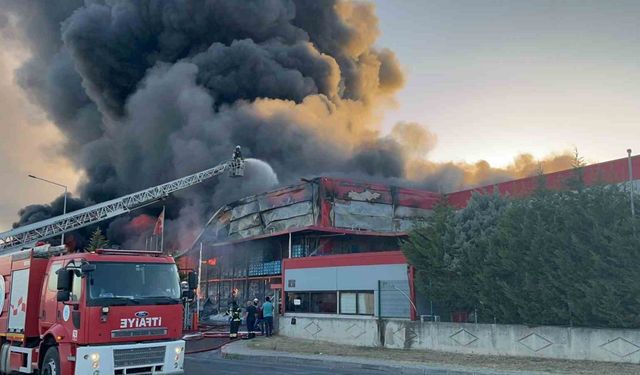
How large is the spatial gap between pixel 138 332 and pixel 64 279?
1482 mm

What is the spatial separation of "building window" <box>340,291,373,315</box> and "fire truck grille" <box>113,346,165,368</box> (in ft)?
40.7

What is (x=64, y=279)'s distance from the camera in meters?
9.86

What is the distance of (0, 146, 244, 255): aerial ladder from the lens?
4122 cm

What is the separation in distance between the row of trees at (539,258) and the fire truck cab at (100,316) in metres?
9.36

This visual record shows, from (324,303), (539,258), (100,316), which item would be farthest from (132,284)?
(324,303)

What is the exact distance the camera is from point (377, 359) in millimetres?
15750

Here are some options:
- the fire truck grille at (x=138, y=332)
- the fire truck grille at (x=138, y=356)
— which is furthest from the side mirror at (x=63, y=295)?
the fire truck grille at (x=138, y=356)

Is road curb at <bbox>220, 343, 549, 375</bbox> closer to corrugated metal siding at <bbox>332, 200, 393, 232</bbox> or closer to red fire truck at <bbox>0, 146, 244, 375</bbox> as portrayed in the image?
red fire truck at <bbox>0, 146, 244, 375</bbox>

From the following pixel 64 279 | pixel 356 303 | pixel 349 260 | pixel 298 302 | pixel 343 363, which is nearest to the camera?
pixel 64 279

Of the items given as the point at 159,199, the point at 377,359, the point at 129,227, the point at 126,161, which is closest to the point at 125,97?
the point at 126,161

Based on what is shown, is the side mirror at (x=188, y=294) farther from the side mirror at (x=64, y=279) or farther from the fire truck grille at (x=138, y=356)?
the side mirror at (x=64, y=279)

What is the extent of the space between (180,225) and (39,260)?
120 feet

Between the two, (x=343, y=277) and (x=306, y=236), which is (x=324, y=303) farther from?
(x=306, y=236)

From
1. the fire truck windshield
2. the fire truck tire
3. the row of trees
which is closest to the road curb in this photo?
the row of trees
